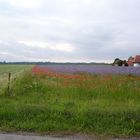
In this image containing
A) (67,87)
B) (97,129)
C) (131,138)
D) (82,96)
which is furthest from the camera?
(67,87)

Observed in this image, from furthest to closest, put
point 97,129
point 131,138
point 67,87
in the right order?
point 67,87 → point 97,129 → point 131,138

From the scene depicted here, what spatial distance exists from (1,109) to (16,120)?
944mm

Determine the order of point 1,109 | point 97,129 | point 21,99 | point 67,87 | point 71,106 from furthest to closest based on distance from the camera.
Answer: point 67,87, point 21,99, point 71,106, point 1,109, point 97,129

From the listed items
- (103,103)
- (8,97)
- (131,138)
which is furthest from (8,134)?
(8,97)

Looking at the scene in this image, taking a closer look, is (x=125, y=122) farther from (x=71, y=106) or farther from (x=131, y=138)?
(x=71, y=106)

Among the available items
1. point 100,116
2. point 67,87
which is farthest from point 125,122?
point 67,87

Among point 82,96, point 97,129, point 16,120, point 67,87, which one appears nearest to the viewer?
point 97,129

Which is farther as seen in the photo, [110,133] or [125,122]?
[125,122]

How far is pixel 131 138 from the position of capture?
815 centimetres

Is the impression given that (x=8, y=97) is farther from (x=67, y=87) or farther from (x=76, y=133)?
(x=76, y=133)

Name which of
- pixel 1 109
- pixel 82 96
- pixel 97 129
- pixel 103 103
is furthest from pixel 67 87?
pixel 97 129

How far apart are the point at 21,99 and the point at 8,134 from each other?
4.97 metres

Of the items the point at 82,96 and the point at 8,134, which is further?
the point at 82,96

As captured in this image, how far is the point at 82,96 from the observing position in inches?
560
